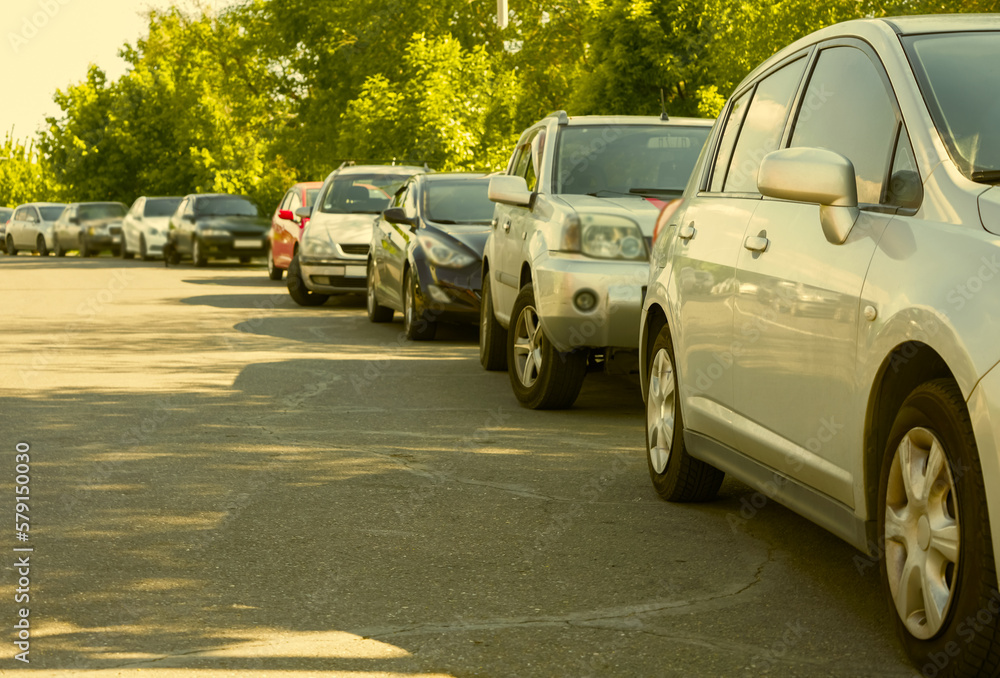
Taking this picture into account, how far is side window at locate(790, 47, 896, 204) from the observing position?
14.5 ft

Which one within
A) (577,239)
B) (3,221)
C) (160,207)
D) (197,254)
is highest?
(577,239)

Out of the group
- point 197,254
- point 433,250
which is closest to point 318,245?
point 433,250

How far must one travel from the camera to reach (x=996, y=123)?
4.21 meters

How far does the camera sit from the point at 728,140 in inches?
238

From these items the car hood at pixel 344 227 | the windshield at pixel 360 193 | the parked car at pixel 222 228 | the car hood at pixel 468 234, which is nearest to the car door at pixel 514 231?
the car hood at pixel 468 234

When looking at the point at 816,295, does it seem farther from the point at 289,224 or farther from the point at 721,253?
the point at 289,224

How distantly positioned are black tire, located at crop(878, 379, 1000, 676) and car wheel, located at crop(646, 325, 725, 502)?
194 cm

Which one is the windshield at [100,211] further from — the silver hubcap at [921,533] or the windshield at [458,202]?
the silver hubcap at [921,533]

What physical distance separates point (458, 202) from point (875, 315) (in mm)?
Result: 10201

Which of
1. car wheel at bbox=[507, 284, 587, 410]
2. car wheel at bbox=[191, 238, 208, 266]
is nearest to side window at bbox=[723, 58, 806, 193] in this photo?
car wheel at bbox=[507, 284, 587, 410]

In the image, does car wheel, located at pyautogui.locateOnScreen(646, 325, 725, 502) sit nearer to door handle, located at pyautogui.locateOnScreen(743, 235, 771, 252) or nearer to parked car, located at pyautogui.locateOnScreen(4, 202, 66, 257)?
door handle, located at pyautogui.locateOnScreen(743, 235, 771, 252)

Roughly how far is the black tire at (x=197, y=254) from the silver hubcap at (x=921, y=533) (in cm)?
2757

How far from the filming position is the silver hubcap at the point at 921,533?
12.0ft

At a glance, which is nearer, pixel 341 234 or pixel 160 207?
pixel 341 234
